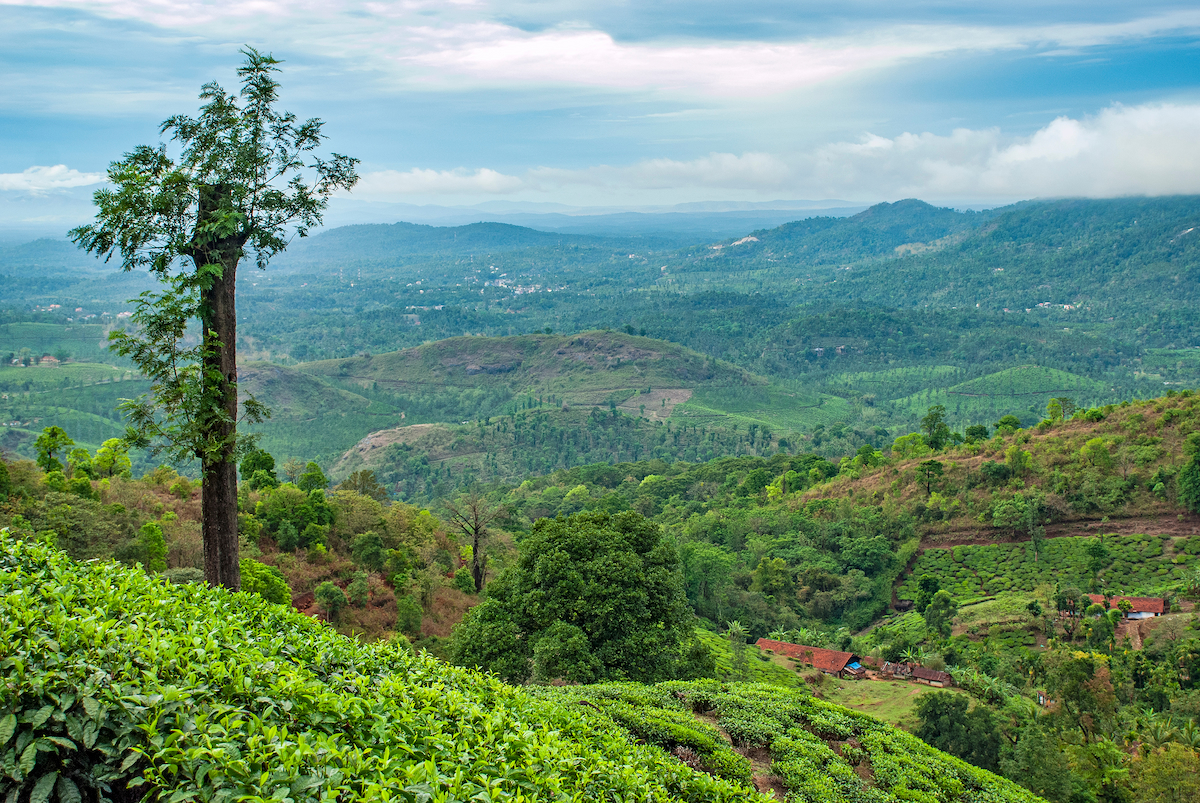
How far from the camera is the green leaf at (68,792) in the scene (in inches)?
151

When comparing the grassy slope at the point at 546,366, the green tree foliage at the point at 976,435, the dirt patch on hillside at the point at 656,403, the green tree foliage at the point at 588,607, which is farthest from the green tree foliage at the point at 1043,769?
the grassy slope at the point at 546,366

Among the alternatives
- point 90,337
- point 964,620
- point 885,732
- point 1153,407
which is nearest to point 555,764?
point 885,732

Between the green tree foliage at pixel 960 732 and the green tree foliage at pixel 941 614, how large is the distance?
1429 centimetres

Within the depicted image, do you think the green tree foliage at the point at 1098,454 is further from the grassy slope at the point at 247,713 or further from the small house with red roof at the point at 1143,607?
the grassy slope at the point at 247,713

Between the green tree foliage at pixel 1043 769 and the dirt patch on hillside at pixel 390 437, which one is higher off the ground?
the green tree foliage at pixel 1043 769

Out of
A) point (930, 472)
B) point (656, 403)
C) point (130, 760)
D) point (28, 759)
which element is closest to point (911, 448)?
point (930, 472)

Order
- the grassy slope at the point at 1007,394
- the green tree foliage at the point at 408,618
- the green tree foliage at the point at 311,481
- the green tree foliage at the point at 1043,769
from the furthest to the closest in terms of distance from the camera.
Result: the grassy slope at the point at 1007,394
the green tree foliage at the point at 311,481
the green tree foliage at the point at 408,618
the green tree foliage at the point at 1043,769

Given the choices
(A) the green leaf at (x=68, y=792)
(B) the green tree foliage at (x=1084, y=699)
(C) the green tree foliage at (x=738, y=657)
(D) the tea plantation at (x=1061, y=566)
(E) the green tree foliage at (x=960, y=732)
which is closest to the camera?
(A) the green leaf at (x=68, y=792)

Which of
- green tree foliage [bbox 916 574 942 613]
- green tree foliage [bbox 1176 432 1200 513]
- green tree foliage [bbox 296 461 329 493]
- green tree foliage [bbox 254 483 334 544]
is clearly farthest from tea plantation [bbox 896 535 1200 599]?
green tree foliage [bbox 254 483 334 544]

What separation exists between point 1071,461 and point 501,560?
38686 millimetres

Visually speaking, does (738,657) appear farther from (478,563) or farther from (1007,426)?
(1007,426)

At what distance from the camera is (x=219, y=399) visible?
10266 millimetres

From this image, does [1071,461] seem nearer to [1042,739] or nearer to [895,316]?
[1042,739]

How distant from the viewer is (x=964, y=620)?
119 ft
